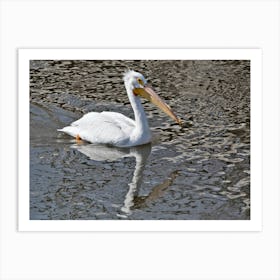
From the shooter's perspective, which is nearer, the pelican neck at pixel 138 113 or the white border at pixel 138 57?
the white border at pixel 138 57

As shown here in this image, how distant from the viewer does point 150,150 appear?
7.14m

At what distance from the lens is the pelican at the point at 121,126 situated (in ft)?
23.5

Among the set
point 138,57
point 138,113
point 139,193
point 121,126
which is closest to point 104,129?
point 121,126

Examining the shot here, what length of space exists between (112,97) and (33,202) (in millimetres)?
1476

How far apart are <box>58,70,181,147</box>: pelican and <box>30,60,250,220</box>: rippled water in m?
0.07

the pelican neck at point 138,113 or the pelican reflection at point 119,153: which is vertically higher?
the pelican neck at point 138,113

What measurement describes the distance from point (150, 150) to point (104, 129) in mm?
363

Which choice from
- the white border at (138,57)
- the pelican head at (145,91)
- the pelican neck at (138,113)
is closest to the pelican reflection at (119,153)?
the pelican neck at (138,113)

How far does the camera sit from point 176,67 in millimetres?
6723

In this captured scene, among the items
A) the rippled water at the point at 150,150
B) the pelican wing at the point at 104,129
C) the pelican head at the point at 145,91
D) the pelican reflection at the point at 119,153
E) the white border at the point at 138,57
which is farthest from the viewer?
the pelican wing at the point at 104,129

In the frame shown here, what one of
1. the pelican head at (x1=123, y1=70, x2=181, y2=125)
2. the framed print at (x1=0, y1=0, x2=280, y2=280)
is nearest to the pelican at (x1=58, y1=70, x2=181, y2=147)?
the pelican head at (x1=123, y1=70, x2=181, y2=125)

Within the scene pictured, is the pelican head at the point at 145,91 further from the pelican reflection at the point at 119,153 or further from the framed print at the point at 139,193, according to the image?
the framed print at the point at 139,193
